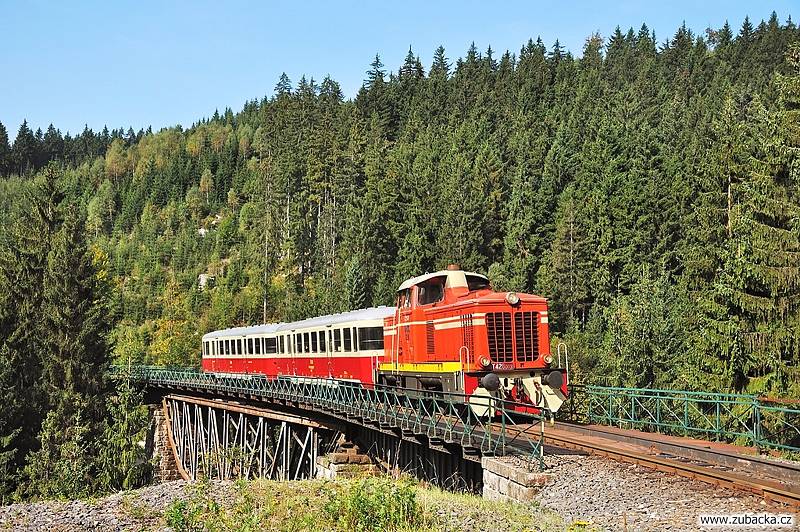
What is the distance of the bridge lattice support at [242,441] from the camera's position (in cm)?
3069

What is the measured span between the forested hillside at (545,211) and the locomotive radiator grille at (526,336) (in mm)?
9607

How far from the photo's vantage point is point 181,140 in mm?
177000

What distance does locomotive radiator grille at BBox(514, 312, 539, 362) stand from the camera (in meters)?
21.3

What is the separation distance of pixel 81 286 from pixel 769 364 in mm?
34874

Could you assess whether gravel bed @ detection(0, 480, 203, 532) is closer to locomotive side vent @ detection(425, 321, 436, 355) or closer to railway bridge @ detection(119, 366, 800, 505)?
railway bridge @ detection(119, 366, 800, 505)

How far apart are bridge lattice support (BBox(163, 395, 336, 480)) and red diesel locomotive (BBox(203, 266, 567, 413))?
373 centimetres

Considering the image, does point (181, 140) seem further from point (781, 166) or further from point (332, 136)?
point (781, 166)

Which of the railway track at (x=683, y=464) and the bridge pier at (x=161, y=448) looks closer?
the railway track at (x=683, y=464)

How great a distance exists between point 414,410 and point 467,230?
44.8 meters

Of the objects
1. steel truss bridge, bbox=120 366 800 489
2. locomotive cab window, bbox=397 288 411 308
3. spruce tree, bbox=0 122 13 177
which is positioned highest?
spruce tree, bbox=0 122 13 177

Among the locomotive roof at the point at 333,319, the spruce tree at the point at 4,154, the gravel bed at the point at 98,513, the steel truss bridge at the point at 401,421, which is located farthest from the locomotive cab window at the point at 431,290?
the spruce tree at the point at 4,154

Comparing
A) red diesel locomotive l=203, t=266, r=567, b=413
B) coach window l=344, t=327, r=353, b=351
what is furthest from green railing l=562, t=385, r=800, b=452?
coach window l=344, t=327, r=353, b=351

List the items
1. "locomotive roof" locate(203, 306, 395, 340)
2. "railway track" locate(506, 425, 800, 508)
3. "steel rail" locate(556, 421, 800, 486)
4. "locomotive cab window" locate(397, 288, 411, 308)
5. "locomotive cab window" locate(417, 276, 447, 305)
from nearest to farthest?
"railway track" locate(506, 425, 800, 508)
"steel rail" locate(556, 421, 800, 486)
"locomotive cab window" locate(417, 276, 447, 305)
"locomotive cab window" locate(397, 288, 411, 308)
"locomotive roof" locate(203, 306, 395, 340)

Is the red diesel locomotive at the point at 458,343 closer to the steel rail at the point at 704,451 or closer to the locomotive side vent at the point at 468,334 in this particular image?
the locomotive side vent at the point at 468,334
